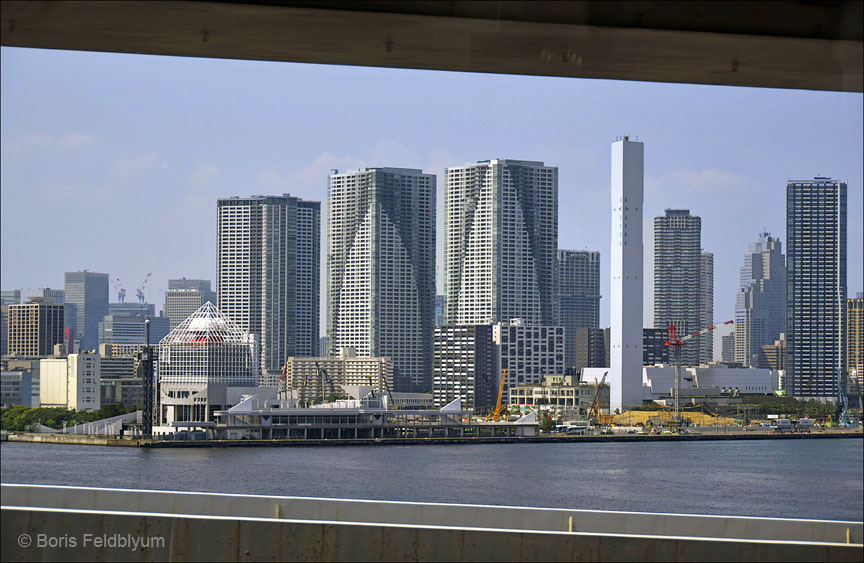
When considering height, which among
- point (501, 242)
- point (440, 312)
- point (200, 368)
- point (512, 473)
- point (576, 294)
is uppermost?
point (501, 242)

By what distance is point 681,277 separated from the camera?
37125 millimetres

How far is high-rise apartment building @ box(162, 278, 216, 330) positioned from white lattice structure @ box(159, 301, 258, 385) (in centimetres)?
32

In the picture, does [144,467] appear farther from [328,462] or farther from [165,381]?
[165,381]

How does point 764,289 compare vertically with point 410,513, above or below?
above

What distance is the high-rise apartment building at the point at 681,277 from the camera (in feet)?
112

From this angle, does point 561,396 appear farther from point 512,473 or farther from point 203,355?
point 512,473

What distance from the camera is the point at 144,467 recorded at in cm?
2089

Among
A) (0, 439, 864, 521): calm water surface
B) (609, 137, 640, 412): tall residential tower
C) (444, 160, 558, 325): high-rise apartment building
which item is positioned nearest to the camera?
(0, 439, 864, 521): calm water surface

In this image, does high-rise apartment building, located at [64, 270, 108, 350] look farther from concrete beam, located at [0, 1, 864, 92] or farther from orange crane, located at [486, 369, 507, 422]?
orange crane, located at [486, 369, 507, 422]

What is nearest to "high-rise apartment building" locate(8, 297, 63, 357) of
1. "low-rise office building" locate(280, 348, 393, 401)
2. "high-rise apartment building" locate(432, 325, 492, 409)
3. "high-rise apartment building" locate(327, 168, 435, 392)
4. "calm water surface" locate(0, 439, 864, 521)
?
"calm water surface" locate(0, 439, 864, 521)

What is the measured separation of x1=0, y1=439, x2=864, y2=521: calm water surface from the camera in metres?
16.6

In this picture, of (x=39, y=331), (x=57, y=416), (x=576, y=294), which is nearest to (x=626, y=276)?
(x=576, y=294)

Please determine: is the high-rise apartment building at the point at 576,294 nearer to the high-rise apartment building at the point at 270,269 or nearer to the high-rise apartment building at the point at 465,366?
the high-rise apartment building at the point at 465,366

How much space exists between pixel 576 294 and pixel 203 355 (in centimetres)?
1588
